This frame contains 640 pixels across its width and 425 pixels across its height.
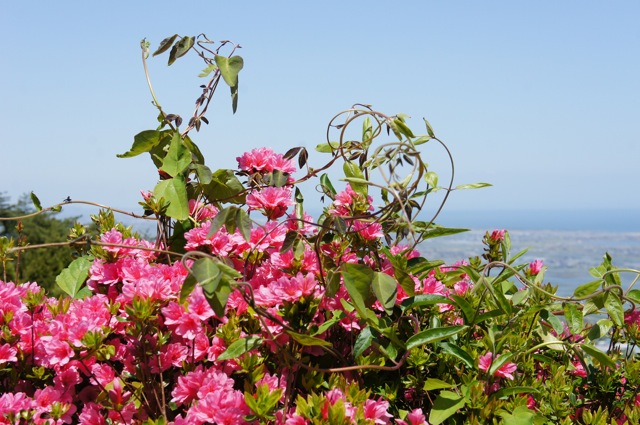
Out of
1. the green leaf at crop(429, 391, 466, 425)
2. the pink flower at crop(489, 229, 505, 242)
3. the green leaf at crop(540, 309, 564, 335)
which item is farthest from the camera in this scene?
the pink flower at crop(489, 229, 505, 242)

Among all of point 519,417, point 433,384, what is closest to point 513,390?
point 519,417

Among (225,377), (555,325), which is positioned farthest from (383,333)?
(555,325)

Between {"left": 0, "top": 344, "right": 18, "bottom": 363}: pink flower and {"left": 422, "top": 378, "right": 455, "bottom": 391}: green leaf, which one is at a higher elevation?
{"left": 0, "top": 344, "right": 18, "bottom": 363}: pink flower

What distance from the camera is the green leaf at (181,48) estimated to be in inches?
79.0

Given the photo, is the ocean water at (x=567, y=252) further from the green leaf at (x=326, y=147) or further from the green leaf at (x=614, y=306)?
the green leaf at (x=614, y=306)

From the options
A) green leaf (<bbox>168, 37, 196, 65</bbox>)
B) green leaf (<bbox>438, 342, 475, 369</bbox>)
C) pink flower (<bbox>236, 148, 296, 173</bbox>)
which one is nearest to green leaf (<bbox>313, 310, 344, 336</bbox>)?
green leaf (<bbox>438, 342, 475, 369</bbox>)

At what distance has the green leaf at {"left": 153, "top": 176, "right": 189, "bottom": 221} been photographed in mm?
1743

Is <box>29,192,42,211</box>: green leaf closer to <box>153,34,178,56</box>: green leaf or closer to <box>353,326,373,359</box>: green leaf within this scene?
<box>153,34,178,56</box>: green leaf

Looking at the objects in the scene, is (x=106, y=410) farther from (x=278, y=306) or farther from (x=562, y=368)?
(x=562, y=368)

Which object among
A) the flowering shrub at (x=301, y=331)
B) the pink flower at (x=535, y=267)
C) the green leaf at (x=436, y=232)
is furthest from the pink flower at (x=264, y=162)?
the pink flower at (x=535, y=267)

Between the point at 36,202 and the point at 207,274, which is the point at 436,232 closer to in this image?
the point at 207,274

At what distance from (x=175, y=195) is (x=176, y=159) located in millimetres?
104

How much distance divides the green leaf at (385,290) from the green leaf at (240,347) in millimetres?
273

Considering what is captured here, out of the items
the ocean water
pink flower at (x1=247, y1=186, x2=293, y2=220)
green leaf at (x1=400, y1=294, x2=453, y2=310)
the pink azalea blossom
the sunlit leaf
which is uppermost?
pink flower at (x1=247, y1=186, x2=293, y2=220)
